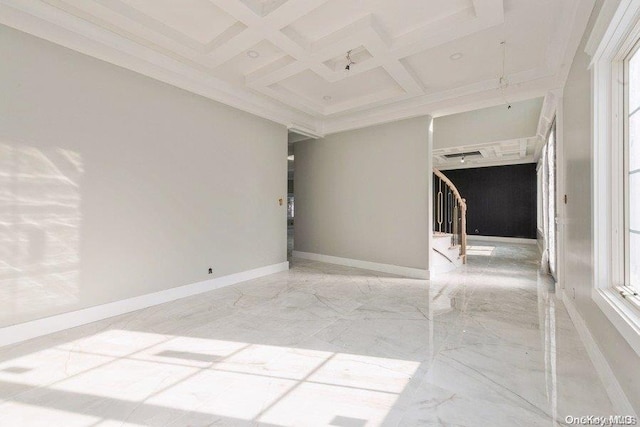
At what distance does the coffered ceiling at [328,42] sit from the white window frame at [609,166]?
0.77 metres

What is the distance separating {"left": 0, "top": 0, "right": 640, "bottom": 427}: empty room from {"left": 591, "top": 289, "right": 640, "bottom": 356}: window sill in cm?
2

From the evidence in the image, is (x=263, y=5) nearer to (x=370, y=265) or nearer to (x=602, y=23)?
(x=602, y=23)

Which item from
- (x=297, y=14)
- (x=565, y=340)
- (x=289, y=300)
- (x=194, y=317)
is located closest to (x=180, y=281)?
(x=194, y=317)

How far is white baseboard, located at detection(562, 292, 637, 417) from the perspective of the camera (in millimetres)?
1607

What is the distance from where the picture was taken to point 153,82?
137 inches

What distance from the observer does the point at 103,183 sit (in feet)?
10.1

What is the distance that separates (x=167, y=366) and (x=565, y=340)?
10.8ft

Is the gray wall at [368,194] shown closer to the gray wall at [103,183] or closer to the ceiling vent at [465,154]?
the gray wall at [103,183]

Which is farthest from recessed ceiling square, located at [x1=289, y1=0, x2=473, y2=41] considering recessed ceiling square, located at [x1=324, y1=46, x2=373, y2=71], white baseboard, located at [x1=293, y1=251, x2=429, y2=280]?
white baseboard, located at [x1=293, y1=251, x2=429, y2=280]

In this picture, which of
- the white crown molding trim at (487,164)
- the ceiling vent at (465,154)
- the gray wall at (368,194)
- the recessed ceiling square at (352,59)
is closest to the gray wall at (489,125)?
the ceiling vent at (465,154)

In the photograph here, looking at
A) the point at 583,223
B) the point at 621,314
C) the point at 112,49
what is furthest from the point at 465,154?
the point at 112,49

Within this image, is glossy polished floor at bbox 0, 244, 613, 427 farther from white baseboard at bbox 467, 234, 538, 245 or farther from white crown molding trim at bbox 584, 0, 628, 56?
white baseboard at bbox 467, 234, 538, 245

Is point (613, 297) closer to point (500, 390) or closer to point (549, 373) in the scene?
point (549, 373)

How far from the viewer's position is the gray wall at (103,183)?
2.56 metres
